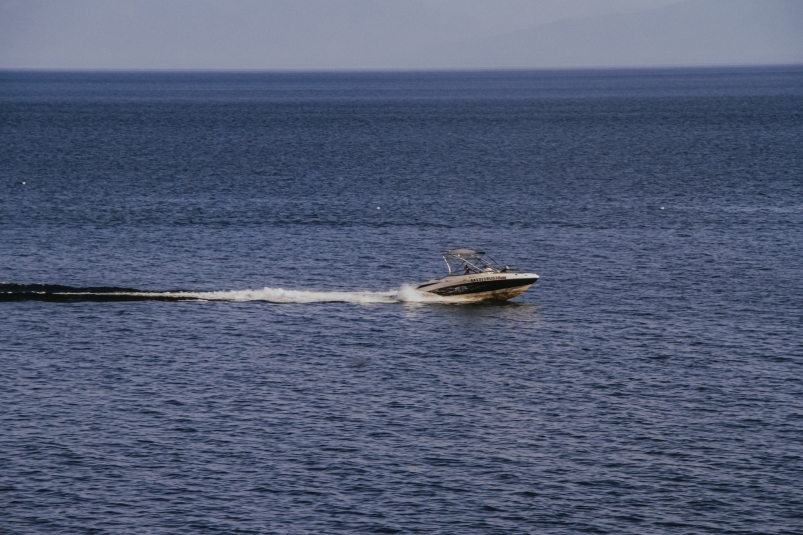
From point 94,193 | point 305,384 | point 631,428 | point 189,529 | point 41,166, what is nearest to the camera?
point 189,529

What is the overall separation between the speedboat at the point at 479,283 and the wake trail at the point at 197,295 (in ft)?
3.05

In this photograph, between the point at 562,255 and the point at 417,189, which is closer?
the point at 562,255

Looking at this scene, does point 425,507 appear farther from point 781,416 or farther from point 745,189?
point 745,189

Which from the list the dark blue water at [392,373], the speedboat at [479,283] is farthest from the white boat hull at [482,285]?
the dark blue water at [392,373]

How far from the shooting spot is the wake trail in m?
89.2

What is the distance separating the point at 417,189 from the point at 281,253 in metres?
51.5

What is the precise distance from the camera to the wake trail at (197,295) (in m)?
89.2

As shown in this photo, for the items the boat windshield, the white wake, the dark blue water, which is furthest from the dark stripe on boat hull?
the dark blue water

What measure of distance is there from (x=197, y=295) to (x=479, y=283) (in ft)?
78.4

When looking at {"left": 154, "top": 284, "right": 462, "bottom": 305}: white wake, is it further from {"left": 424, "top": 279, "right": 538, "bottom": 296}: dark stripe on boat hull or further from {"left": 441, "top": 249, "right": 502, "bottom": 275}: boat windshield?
{"left": 441, "top": 249, "right": 502, "bottom": 275}: boat windshield

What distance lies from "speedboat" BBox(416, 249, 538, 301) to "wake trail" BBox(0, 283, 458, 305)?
93 centimetres

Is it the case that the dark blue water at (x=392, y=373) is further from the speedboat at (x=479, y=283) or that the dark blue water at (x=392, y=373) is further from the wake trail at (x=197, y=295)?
the speedboat at (x=479, y=283)

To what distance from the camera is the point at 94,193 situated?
490 feet

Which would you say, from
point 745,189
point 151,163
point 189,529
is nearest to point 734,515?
point 189,529
